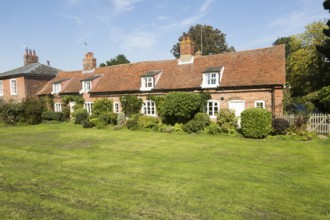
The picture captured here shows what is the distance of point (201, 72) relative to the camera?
72.8 feet

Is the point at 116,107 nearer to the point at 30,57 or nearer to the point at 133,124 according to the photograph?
the point at 133,124

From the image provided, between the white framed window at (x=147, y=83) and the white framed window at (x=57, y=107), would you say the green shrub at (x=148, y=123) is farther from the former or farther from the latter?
the white framed window at (x=57, y=107)

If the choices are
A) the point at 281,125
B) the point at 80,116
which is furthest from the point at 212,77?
the point at 80,116

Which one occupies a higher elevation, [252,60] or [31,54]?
[31,54]

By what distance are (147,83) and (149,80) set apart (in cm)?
35

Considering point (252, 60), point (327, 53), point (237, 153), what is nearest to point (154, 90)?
point (252, 60)

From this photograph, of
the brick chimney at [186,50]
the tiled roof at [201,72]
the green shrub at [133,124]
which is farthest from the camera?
the brick chimney at [186,50]

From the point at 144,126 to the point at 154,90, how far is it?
391 centimetres

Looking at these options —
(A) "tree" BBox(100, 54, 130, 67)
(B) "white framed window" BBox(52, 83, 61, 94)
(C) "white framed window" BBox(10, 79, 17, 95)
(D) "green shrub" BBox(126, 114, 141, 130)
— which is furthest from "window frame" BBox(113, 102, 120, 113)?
(A) "tree" BBox(100, 54, 130, 67)

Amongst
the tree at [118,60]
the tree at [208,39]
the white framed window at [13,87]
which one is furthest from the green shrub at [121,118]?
the tree at [118,60]

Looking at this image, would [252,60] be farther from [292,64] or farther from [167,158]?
[292,64]

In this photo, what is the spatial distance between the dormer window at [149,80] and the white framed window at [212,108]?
5.85 m

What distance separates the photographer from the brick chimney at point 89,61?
31.7m

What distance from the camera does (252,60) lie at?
21344mm
